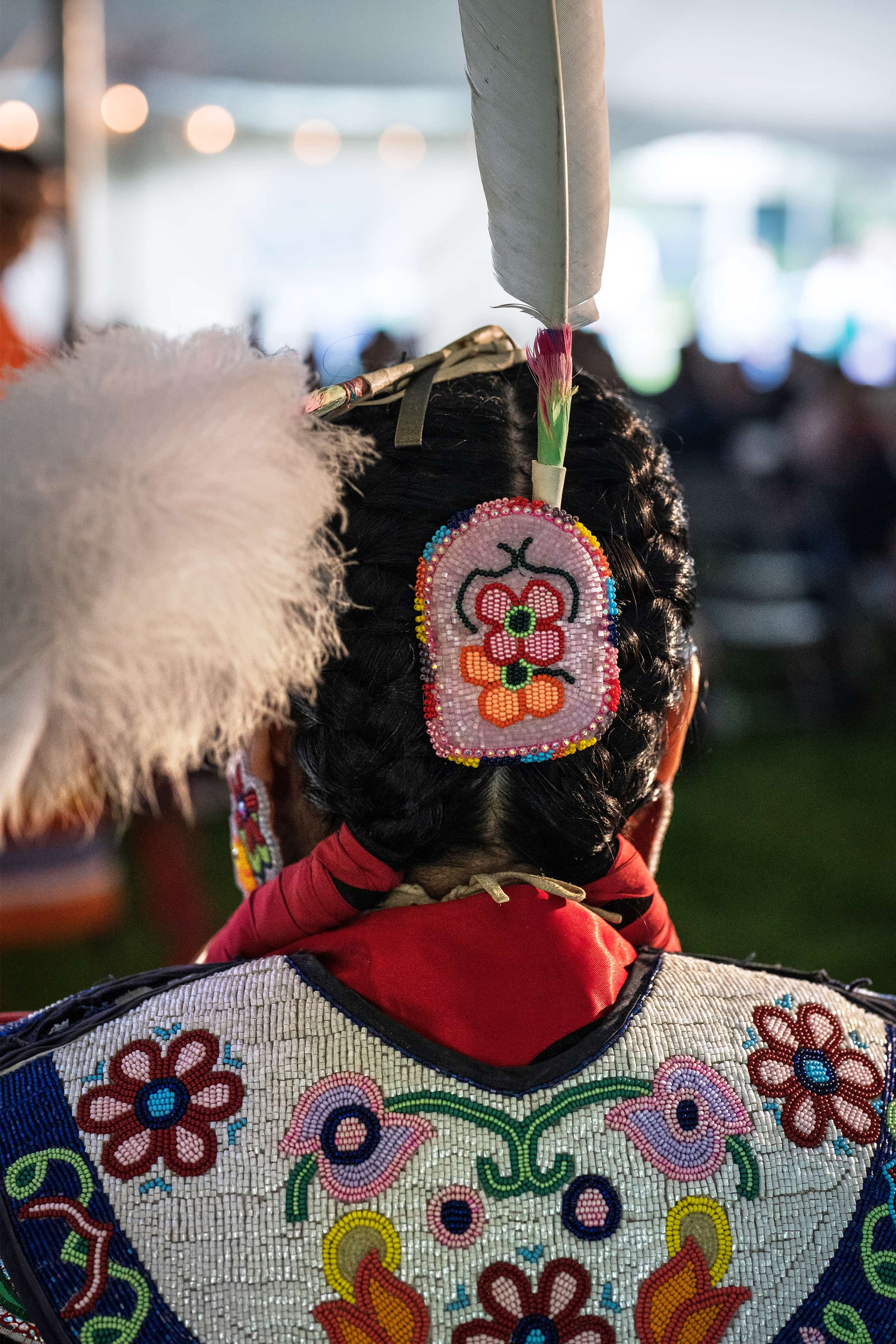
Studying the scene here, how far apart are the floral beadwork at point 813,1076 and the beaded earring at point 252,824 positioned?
399 millimetres

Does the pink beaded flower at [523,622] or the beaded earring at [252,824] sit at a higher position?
the pink beaded flower at [523,622]

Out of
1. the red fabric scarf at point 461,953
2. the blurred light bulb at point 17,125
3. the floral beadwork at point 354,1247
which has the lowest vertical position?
the floral beadwork at point 354,1247

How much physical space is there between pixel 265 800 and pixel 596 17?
0.62m

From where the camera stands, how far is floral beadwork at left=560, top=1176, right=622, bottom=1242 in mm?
719

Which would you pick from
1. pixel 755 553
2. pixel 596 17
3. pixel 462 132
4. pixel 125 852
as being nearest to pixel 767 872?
pixel 125 852

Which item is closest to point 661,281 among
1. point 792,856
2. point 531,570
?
point 792,856

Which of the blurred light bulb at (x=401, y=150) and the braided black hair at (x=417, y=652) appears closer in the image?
the braided black hair at (x=417, y=652)

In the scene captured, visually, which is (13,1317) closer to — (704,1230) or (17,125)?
(704,1230)

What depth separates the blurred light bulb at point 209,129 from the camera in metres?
7.25

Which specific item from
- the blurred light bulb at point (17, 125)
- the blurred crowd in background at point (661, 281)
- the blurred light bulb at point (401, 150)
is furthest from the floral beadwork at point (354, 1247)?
the blurred light bulb at point (401, 150)

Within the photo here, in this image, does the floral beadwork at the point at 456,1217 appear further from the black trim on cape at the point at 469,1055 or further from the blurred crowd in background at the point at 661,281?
the blurred crowd in background at the point at 661,281

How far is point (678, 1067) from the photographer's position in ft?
2.50

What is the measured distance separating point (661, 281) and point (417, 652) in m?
10.6

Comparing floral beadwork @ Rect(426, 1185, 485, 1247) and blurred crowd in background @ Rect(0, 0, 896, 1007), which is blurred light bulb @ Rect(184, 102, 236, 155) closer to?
blurred crowd in background @ Rect(0, 0, 896, 1007)
